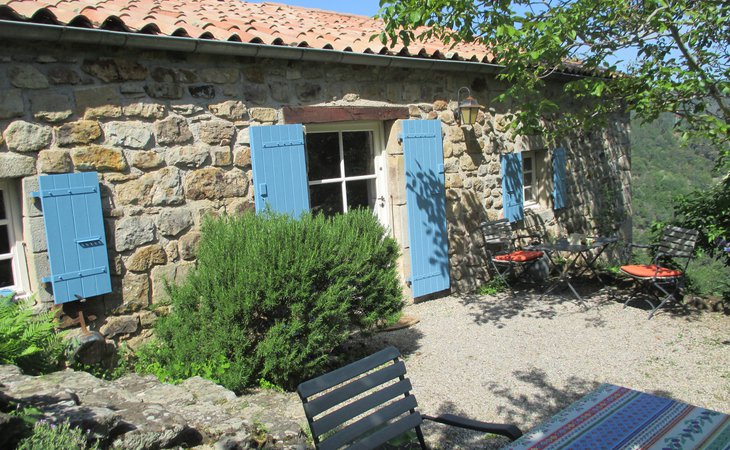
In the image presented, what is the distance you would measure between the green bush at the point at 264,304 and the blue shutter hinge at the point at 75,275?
1.95 ft

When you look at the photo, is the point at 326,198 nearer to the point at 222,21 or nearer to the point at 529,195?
the point at 222,21

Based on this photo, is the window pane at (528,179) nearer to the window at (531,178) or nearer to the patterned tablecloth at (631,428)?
the window at (531,178)

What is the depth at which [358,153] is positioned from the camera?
611cm

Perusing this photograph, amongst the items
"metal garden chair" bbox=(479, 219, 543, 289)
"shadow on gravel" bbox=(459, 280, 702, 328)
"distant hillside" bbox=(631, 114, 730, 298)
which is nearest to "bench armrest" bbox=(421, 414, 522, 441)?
"shadow on gravel" bbox=(459, 280, 702, 328)

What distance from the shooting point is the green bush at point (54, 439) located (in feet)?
5.90

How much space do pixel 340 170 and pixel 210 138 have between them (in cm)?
153

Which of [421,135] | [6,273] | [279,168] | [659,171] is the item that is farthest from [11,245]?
[659,171]

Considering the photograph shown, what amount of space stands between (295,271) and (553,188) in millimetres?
5509

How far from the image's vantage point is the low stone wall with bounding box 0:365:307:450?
2.18m

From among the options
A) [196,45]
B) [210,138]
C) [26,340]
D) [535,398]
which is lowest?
[535,398]

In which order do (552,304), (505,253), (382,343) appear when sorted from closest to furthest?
(382,343) < (552,304) < (505,253)

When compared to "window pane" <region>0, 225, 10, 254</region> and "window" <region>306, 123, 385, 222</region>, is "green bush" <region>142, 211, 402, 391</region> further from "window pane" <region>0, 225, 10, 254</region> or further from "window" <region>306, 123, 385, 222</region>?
"window" <region>306, 123, 385, 222</region>

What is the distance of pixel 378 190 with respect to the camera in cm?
625

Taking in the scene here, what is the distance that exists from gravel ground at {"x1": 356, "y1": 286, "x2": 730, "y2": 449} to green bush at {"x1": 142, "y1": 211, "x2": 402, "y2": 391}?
89 centimetres
